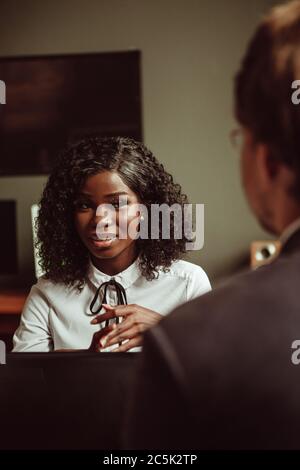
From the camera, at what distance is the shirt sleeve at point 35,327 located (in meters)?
0.68

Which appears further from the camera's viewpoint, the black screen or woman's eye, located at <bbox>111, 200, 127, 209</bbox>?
the black screen

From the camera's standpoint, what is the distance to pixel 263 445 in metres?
0.27

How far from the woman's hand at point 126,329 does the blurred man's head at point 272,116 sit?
0.27 metres

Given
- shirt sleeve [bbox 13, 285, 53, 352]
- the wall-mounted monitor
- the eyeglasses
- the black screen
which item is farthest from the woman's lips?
the wall-mounted monitor

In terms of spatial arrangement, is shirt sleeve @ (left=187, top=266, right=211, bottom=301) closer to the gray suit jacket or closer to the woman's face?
the woman's face

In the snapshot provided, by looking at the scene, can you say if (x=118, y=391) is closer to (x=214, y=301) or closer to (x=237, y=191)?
(x=214, y=301)

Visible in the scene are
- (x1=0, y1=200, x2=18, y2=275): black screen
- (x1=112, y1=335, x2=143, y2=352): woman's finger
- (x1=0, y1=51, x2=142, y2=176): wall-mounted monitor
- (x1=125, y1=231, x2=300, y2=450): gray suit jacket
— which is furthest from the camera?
(x1=0, y1=51, x2=142, y2=176): wall-mounted monitor

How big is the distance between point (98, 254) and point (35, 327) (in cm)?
13

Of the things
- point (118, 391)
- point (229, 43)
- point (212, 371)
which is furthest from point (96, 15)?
point (212, 371)

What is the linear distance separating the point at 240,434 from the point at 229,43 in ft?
5.70

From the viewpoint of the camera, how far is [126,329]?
578 mm

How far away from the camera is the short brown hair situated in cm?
28

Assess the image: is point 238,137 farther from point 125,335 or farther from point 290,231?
point 125,335
